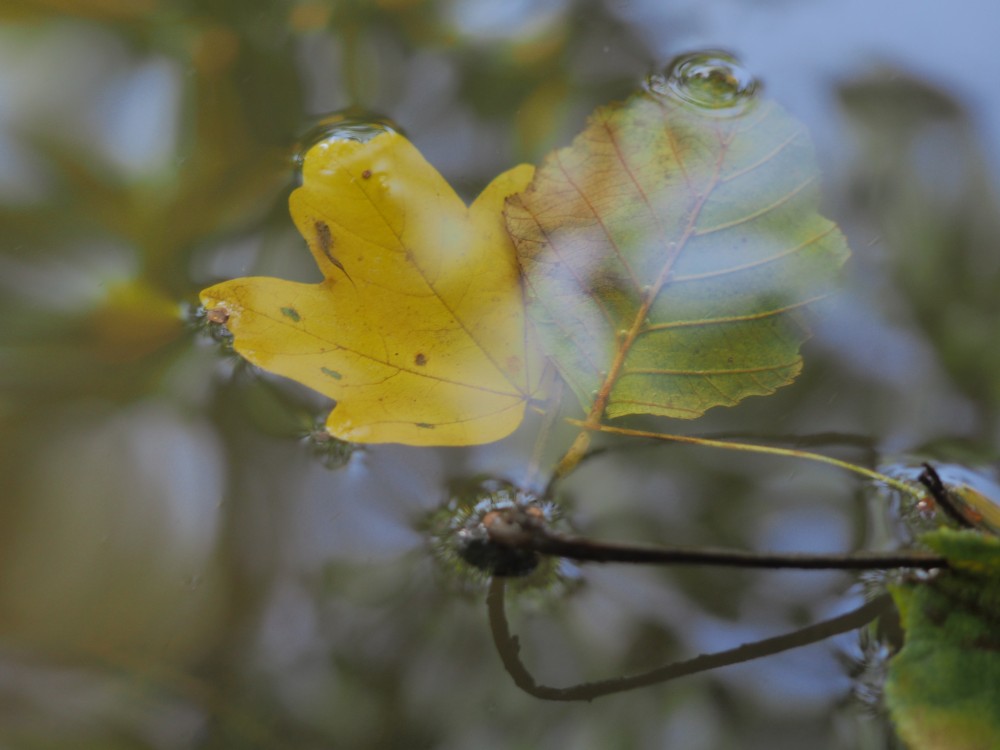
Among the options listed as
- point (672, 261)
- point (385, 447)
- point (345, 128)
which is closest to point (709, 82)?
point (672, 261)

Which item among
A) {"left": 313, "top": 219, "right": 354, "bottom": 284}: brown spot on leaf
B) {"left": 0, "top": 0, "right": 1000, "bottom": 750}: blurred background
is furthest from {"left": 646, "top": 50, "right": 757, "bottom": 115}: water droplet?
{"left": 313, "top": 219, "right": 354, "bottom": 284}: brown spot on leaf

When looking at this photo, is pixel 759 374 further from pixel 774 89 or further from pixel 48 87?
pixel 48 87

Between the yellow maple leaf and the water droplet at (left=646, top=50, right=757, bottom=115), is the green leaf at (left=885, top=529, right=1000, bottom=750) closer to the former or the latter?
the yellow maple leaf

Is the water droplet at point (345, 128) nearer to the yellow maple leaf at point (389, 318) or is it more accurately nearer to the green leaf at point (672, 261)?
the yellow maple leaf at point (389, 318)

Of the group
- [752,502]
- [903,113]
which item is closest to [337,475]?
[752,502]

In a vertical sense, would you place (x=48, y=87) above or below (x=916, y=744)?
above

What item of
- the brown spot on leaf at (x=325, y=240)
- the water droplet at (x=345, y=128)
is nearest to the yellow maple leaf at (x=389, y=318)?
the brown spot on leaf at (x=325, y=240)

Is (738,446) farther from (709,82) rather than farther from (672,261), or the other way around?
(709,82)
